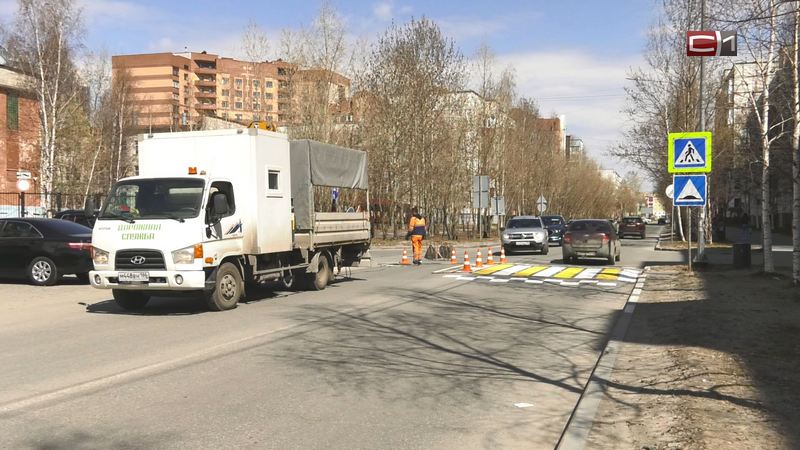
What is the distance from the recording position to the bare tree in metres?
36.8

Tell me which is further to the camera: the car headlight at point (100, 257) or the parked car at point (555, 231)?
the parked car at point (555, 231)

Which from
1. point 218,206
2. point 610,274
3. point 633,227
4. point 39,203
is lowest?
A: point 610,274

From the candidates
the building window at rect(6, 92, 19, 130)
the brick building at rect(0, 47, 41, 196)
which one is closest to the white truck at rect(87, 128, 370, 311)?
the brick building at rect(0, 47, 41, 196)

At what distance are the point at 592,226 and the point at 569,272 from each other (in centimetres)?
440

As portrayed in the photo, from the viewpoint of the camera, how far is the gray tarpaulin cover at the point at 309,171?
14.5 m

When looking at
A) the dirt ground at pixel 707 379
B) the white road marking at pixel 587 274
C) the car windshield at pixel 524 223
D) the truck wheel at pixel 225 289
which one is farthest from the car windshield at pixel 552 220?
the truck wheel at pixel 225 289

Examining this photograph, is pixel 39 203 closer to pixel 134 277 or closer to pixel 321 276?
pixel 321 276

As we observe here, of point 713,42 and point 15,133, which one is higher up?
point 15,133

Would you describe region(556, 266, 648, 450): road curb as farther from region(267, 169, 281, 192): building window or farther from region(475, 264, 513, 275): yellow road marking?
region(475, 264, 513, 275): yellow road marking

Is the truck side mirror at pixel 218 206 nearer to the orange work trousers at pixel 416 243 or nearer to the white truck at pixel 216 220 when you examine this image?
the white truck at pixel 216 220

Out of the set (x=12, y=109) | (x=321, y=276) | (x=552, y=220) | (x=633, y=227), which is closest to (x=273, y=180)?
(x=321, y=276)

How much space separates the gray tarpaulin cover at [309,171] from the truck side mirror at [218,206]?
2.75 m

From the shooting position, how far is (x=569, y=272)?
20.5 meters

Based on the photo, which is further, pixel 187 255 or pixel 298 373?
pixel 187 255
